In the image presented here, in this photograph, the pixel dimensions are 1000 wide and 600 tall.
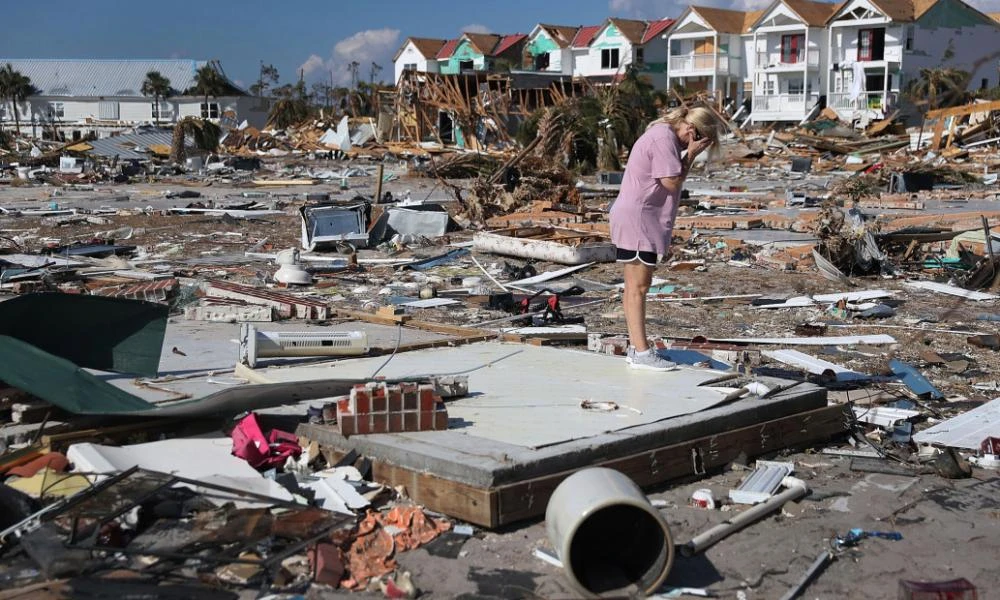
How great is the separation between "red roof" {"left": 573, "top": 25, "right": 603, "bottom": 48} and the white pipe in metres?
67.0

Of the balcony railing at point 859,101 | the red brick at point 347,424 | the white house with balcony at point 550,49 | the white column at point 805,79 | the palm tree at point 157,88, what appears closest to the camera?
the red brick at point 347,424

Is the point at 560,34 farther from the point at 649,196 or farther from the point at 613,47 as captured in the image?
the point at 649,196

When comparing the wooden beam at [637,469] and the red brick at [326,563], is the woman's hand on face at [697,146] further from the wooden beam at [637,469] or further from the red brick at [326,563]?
the red brick at [326,563]

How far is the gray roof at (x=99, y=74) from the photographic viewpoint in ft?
274

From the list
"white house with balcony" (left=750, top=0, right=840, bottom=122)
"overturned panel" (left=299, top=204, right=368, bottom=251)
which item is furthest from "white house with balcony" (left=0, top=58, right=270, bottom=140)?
"overturned panel" (left=299, top=204, right=368, bottom=251)

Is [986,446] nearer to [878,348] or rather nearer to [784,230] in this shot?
[878,348]

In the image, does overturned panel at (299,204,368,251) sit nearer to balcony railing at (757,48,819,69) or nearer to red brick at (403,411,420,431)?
red brick at (403,411,420,431)

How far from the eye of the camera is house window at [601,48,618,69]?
224 ft

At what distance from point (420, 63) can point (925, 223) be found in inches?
2703

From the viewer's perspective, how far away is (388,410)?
467 centimetres

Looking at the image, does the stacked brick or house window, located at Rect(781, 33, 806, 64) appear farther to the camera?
house window, located at Rect(781, 33, 806, 64)

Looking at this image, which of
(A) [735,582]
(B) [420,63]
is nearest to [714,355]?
(A) [735,582]

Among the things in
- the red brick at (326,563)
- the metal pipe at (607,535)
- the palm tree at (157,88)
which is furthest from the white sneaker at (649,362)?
the palm tree at (157,88)

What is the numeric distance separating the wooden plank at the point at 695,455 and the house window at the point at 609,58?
213 feet
